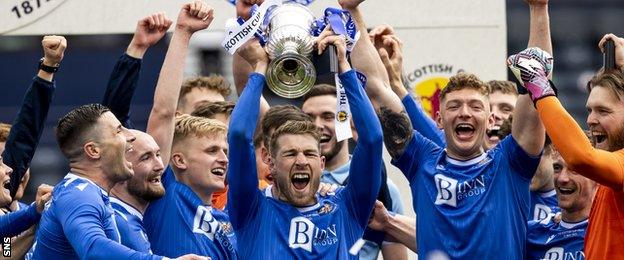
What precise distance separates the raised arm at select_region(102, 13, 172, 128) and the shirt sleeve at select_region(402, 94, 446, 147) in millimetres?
1378

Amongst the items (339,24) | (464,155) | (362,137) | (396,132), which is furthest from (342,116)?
(464,155)

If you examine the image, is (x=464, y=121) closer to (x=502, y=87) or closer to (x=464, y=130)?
(x=464, y=130)

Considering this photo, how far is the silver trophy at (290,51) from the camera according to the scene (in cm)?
725

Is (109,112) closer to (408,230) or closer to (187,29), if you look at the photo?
(187,29)

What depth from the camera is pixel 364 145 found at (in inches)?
296

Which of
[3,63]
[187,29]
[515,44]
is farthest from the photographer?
[515,44]

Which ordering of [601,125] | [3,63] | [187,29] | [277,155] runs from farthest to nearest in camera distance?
[3,63] → [187,29] → [277,155] → [601,125]

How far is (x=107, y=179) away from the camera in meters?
7.40

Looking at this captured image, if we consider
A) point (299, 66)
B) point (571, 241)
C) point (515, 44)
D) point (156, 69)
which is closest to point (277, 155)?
point (299, 66)

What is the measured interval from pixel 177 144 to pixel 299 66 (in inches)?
50.7

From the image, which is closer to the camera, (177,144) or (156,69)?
(177,144)

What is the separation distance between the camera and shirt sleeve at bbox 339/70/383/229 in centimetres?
750

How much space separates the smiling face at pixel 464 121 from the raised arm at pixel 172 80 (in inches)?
51.3

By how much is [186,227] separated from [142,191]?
281 millimetres
